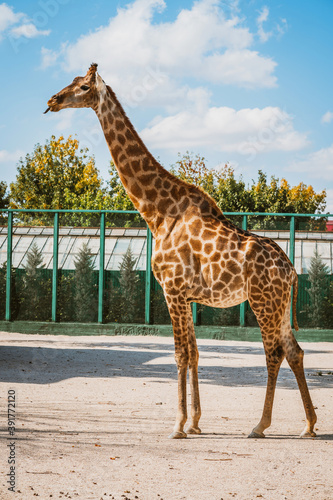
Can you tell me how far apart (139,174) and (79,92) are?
999mm

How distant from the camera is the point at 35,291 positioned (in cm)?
1617

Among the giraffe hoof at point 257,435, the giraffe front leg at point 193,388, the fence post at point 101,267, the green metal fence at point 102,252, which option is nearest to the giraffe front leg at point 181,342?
the giraffe front leg at point 193,388

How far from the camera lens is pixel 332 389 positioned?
8617 millimetres

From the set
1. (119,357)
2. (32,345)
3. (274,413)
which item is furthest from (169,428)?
(32,345)

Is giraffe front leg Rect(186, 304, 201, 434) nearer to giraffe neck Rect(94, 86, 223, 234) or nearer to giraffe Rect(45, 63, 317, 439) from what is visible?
giraffe Rect(45, 63, 317, 439)

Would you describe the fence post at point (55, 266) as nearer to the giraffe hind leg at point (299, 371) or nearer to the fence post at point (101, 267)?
the fence post at point (101, 267)

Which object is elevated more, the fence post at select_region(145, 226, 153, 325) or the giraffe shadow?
the fence post at select_region(145, 226, 153, 325)

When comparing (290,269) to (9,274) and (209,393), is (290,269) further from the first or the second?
(9,274)

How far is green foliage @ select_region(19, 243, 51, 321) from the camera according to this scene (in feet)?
52.6

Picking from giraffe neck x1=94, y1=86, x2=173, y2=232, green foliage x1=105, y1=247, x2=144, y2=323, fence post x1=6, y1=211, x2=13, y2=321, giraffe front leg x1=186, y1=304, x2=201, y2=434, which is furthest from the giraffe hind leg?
fence post x1=6, y1=211, x2=13, y2=321

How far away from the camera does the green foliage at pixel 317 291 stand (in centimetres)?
1490

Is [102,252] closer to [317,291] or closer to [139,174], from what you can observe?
[317,291]

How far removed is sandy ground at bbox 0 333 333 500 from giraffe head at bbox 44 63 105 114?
3.15 meters

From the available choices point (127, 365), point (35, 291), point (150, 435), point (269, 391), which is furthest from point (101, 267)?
point (269, 391)
